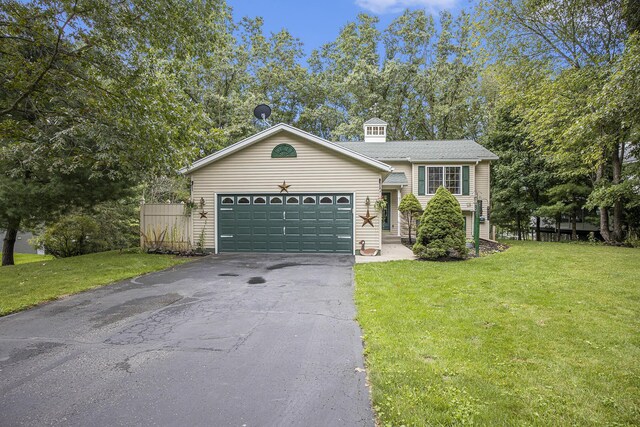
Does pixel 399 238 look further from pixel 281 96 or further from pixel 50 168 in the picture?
pixel 281 96

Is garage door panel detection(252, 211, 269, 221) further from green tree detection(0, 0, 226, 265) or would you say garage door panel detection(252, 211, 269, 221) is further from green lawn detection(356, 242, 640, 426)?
green lawn detection(356, 242, 640, 426)

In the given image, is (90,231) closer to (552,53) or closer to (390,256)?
(390,256)

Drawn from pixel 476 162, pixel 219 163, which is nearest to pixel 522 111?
pixel 476 162

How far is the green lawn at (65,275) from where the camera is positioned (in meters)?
6.45

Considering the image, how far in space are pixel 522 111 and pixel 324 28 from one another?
2017 centimetres

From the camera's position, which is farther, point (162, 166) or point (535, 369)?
point (162, 166)

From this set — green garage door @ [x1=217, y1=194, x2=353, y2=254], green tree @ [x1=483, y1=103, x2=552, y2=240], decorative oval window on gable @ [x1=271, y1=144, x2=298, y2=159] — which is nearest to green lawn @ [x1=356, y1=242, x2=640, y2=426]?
green garage door @ [x1=217, y1=194, x2=353, y2=254]

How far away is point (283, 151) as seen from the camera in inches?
510

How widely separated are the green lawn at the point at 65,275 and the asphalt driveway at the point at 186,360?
622mm

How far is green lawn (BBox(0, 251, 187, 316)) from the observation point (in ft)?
21.2

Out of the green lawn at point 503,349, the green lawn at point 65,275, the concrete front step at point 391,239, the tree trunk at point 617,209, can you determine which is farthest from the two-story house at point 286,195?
the tree trunk at point 617,209

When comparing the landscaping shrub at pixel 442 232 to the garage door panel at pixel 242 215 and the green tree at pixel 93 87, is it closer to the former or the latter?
the garage door panel at pixel 242 215

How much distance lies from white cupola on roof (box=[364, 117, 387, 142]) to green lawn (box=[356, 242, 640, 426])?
49.8 ft

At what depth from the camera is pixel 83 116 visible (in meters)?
7.87
